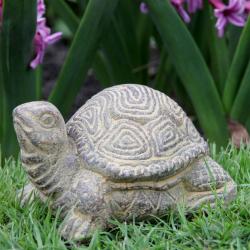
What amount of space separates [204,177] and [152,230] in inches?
11.7

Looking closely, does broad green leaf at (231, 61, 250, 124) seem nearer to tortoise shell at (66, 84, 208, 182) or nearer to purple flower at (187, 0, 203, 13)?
purple flower at (187, 0, 203, 13)

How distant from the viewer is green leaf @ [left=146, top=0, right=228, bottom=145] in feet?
11.7

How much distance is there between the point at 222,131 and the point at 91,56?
74cm

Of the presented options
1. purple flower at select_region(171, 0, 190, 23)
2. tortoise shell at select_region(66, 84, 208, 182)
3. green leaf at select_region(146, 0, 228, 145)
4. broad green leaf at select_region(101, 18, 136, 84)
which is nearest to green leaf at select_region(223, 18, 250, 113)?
green leaf at select_region(146, 0, 228, 145)

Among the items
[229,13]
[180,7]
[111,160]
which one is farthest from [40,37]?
[111,160]

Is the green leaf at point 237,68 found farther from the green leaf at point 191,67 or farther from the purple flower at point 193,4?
the purple flower at point 193,4

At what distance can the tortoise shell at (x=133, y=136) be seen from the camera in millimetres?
2479

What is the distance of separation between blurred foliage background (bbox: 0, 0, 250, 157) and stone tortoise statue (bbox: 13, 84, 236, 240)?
943mm

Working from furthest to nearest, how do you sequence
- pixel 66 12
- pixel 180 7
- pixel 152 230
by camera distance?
pixel 66 12
pixel 180 7
pixel 152 230

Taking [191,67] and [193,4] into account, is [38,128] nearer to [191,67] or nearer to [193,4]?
[191,67]

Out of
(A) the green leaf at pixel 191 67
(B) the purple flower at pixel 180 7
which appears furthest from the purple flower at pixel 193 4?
(A) the green leaf at pixel 191 67

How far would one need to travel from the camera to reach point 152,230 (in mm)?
2473

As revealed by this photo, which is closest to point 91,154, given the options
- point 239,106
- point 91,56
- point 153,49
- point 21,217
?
point 21,217

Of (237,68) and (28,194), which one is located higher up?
(28,194)
